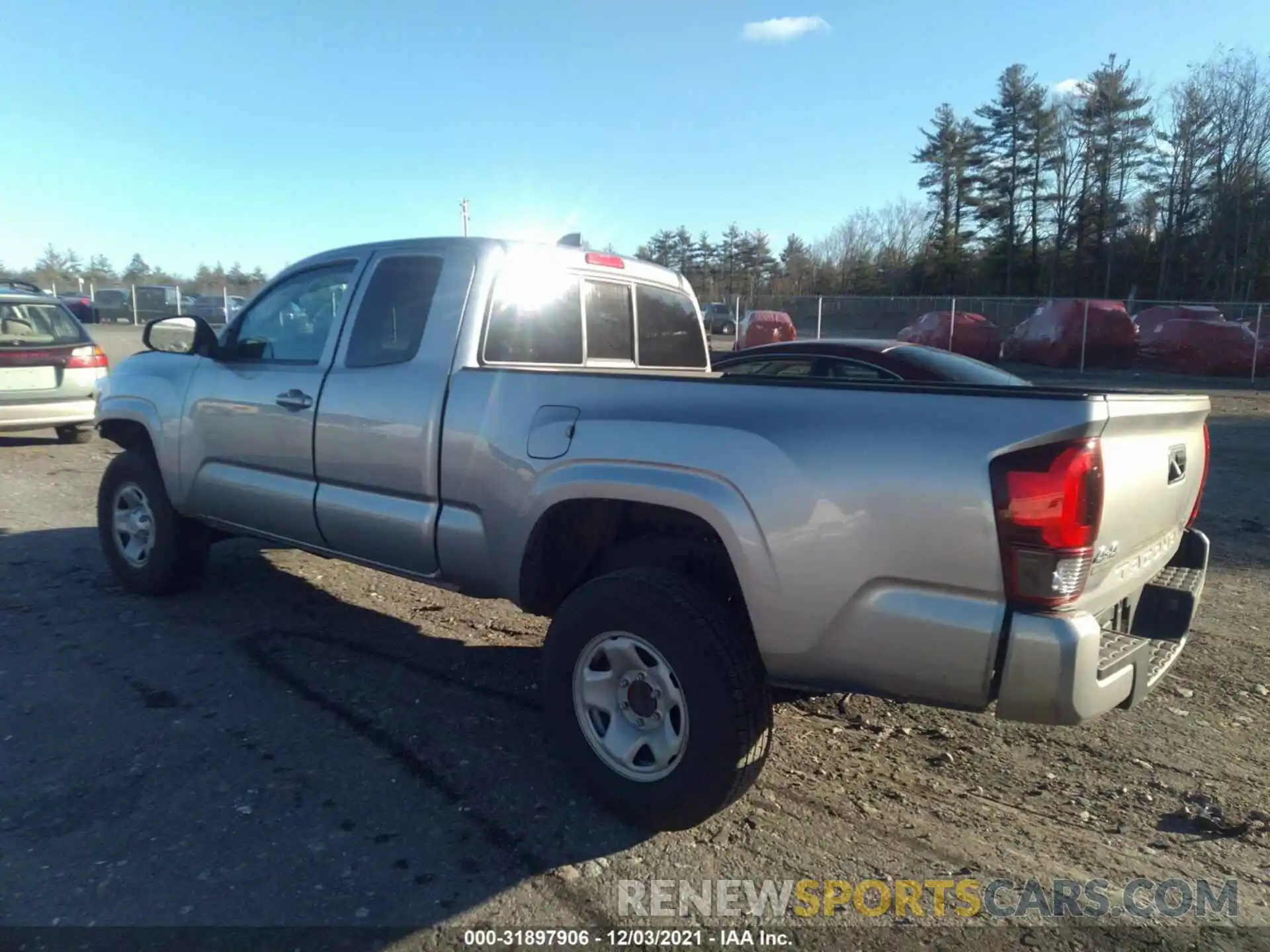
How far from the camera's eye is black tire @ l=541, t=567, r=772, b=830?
9.21ft

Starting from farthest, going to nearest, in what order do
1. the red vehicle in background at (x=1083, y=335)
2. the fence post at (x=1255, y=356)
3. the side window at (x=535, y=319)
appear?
1. the red vehicle in background at (x=1083, y=335)
2. the fence post at (x=1255, y=356)
3. the side window at (x=535, y=319)

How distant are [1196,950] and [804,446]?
1.77m

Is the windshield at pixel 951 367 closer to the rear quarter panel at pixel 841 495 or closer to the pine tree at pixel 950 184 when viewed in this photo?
the rear quarter panel at pixel 841 495

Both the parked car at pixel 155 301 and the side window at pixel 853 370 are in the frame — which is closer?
the side window at pixel 853 370

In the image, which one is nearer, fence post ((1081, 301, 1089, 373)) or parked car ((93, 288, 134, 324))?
fence post ((1081, 301, 1089, 373))

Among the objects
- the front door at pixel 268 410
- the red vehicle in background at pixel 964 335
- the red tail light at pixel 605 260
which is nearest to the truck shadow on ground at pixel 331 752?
the front door at pixel 268 410

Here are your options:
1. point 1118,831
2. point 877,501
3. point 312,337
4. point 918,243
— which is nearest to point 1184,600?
point 1118,831

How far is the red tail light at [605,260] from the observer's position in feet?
14.7

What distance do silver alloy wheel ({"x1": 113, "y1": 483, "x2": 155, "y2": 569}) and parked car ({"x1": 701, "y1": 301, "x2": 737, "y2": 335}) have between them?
36.2 meters

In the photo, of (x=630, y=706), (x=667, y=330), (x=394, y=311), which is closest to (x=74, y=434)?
(x=394, y=311)

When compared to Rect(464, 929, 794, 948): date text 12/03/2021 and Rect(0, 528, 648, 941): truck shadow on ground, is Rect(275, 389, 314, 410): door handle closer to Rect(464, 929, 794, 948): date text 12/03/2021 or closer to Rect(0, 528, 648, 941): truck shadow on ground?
Rect(0, 528, 648, 941): truck shadow on ground

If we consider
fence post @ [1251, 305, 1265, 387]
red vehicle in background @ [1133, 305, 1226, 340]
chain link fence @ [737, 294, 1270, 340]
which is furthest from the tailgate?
chain link fence @ [737, 294, 1270, 340]

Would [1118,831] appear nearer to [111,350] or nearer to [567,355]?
[567,355]

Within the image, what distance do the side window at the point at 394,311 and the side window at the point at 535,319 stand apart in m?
0.31
